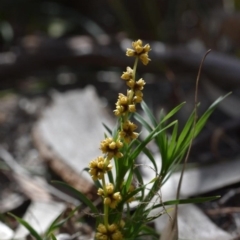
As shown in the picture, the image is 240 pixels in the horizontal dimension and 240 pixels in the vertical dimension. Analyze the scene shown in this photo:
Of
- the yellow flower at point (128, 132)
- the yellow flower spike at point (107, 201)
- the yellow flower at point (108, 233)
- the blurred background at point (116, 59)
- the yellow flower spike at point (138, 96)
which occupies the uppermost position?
the blurred background at point (116, 59)

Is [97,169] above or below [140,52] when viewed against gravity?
below

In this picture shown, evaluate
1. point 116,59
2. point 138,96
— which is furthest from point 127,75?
point 116,59

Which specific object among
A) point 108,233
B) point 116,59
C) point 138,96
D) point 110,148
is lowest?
point 108,233

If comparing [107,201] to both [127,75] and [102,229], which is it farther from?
[127,75]

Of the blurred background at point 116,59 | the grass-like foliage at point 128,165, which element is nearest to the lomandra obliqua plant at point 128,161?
the grass-like foliage at point 128,165

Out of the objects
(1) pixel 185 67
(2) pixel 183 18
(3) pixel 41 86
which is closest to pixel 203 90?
(1) pixel 185 67

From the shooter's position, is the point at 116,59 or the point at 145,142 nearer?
the point at 145,142

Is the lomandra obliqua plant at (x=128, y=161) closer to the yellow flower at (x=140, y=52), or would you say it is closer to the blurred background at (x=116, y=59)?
the yellow flower at (x=140, y=52)

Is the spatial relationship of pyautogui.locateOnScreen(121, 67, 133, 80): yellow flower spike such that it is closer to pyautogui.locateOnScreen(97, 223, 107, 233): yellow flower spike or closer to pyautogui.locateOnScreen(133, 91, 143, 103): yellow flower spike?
pyautogui.locateOnScreen(133, 91, 143, 103): yellow flower spike

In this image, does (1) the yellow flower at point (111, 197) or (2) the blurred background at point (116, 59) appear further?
(2) the blurred background at point (116, 59)

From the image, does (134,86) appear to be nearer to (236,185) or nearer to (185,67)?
(236,185)
